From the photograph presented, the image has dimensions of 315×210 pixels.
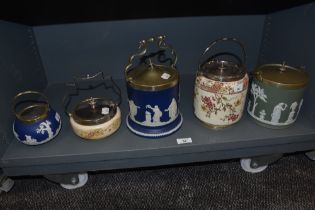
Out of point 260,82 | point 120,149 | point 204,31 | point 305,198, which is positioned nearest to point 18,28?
point 120,149

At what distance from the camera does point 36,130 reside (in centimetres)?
72

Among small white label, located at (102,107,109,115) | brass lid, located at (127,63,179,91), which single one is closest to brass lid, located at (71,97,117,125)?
small white label, located at (102,107,109,115)

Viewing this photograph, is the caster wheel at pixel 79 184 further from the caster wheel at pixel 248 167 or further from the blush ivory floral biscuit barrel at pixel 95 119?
the caster wheel at pixel 248 167

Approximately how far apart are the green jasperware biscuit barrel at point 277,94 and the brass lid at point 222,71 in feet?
0.21

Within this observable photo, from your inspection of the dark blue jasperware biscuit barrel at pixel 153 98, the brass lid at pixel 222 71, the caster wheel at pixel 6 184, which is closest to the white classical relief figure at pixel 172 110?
the dark blue jasperware biscuit barrel at pixel 153 98

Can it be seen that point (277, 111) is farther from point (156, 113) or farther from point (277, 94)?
point (156, 113)

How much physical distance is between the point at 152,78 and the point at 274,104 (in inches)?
12.5

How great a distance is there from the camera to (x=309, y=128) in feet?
2.56

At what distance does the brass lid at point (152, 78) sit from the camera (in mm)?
684

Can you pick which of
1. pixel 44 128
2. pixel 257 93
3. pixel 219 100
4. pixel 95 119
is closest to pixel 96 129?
pixel 95 119

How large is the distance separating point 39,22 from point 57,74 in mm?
186

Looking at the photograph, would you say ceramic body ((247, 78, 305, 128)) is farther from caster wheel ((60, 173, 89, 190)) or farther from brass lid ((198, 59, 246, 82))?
caster wheel ((60, 173, 89, 190))

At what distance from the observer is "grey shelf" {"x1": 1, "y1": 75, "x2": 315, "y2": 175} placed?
28.4 inches

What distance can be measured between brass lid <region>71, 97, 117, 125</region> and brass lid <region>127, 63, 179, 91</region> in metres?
0.11
